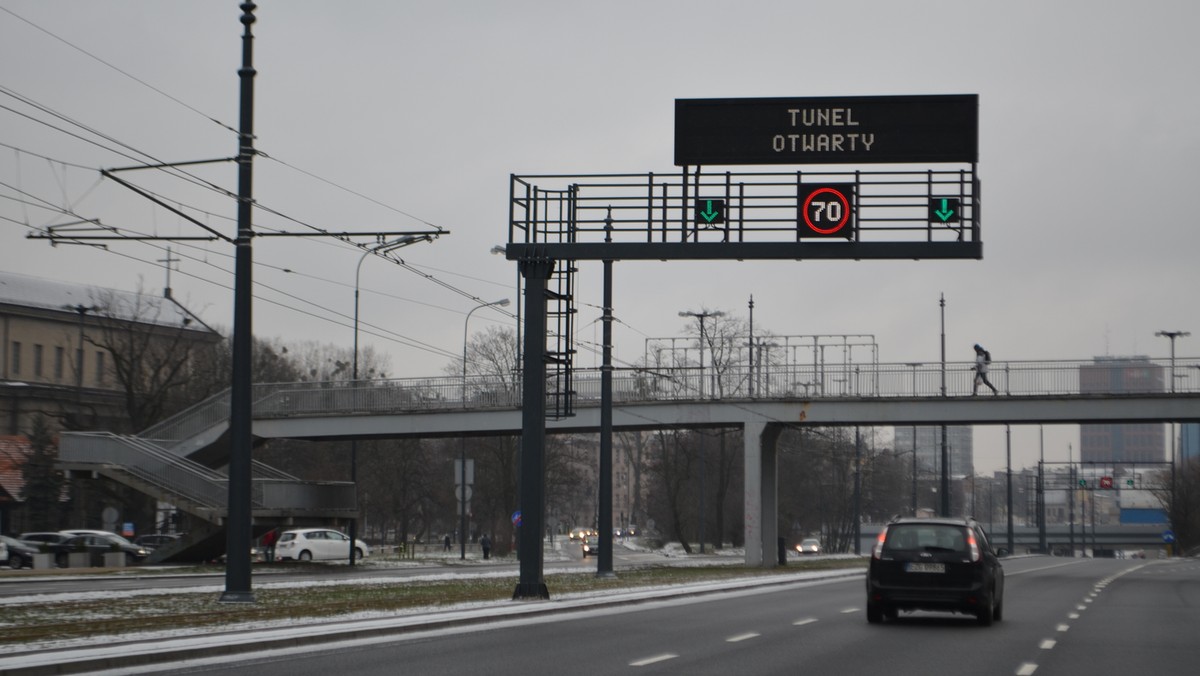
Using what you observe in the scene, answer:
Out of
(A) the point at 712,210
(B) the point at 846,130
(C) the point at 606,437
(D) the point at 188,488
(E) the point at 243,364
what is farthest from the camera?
Result: (D) the point at 188,488

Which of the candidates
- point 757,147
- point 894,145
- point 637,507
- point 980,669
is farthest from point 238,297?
point 637,507

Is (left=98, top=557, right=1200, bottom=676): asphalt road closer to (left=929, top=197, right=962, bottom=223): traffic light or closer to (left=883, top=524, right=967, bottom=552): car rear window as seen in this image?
(left=883, top=524, right=967, bottom=552): car rear window

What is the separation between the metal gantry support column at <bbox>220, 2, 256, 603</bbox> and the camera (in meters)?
22.6

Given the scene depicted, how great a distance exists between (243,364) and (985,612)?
12.3 meters

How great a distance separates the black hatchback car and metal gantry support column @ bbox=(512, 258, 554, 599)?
22.1 ft

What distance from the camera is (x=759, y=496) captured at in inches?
2009

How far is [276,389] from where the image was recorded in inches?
2216

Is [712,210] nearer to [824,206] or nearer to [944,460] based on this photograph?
[824,206]

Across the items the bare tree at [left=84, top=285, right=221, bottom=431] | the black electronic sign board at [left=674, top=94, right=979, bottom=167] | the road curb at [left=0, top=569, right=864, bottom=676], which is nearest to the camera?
the road curb at [left=0, top=569, right=864, bottom=676]

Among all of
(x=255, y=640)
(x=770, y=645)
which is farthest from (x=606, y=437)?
(x=255, y=640)

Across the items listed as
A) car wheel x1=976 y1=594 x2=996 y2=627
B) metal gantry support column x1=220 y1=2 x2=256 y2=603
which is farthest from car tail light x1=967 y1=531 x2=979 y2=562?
metal gantry support column x1=220 y1=2 x2=256 y2=603

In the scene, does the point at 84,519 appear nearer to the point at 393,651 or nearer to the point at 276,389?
the point at 276,389

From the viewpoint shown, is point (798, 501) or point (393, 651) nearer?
point (393, 651)

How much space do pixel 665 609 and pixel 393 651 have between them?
998 cm
